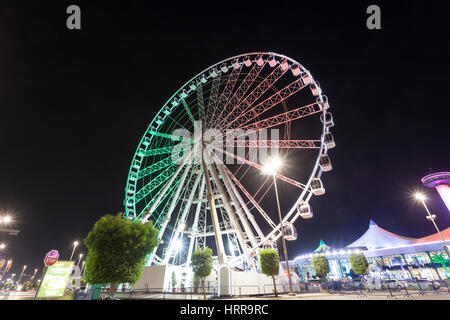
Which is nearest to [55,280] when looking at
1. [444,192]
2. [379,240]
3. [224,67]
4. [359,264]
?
[224,67]

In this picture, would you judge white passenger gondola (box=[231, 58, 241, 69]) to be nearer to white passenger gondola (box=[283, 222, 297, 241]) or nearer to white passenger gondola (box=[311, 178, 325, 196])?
white passenger gondola (box=[311, 178, 325, 196])

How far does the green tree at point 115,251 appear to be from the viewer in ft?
37.4

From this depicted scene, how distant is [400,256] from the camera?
123 feet

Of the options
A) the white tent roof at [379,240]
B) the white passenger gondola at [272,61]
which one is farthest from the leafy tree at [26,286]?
the white tent roof at [379,240]

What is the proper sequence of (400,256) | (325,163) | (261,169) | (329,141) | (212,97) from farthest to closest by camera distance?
(400,256) → (212,97) → (261,169) → (329,141) → (325,163)

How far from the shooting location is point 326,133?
61.5ft

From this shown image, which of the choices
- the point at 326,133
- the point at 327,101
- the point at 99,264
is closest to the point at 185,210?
the point at 99,264

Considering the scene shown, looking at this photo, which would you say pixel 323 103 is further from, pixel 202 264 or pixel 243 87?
pixel 202 264

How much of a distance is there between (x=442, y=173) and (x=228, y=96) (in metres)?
34.9

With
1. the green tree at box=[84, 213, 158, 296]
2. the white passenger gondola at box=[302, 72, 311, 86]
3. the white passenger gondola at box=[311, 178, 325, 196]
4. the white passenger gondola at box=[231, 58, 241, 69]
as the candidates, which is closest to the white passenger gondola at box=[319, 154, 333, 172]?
the white passenger gondola at box=[311, 178, 325, 196]

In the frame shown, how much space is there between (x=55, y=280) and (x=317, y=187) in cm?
1883

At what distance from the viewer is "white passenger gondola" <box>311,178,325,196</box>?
17.1m
